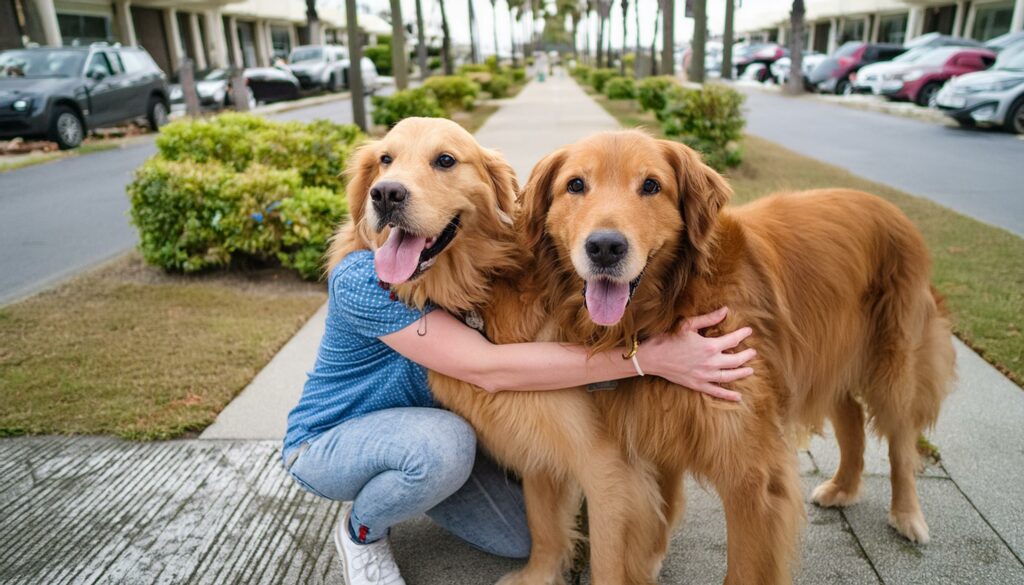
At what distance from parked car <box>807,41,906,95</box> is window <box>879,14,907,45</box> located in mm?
21599

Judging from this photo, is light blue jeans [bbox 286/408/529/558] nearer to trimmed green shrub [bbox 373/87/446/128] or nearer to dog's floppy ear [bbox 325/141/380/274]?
dog's floppy ear [bbox 325/141/380/274]

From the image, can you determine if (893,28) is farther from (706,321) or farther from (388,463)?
(388,463)

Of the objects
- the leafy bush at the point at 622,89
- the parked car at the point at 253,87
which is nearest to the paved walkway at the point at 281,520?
the leafy bush at the point at 622,89

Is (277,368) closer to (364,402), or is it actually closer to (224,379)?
(224,379)

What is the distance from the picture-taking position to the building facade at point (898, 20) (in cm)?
3625

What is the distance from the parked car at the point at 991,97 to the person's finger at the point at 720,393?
1549 cm

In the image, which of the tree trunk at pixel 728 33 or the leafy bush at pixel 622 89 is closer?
the tree trunk at pixel 728 33

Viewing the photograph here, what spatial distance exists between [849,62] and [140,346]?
96.7 ft

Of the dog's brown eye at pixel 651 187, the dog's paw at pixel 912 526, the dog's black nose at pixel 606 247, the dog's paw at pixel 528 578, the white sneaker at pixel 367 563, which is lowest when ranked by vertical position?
the dog's paw at pixel 528 578

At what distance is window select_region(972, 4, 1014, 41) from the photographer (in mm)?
35250

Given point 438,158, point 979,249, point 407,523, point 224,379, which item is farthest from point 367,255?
point 979,249

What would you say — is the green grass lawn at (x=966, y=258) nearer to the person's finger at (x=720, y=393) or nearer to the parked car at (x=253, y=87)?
the person's finger at (x=720, y=393)

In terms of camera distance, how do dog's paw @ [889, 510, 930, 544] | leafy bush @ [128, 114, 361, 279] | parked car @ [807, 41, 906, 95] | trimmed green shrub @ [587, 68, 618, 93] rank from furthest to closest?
trimmed green shrub @ [587, 68, 618, 93]
parked car @ [807, 41, 906, 95]
leafy bush @ [128, 114, 361, 279]
dog's paw @ [889, 510, 930, 544]

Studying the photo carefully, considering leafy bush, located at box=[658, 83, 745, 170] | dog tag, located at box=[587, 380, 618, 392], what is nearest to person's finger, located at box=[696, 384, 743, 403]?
dog tag, located at box=[587, 380, 618, 392]
